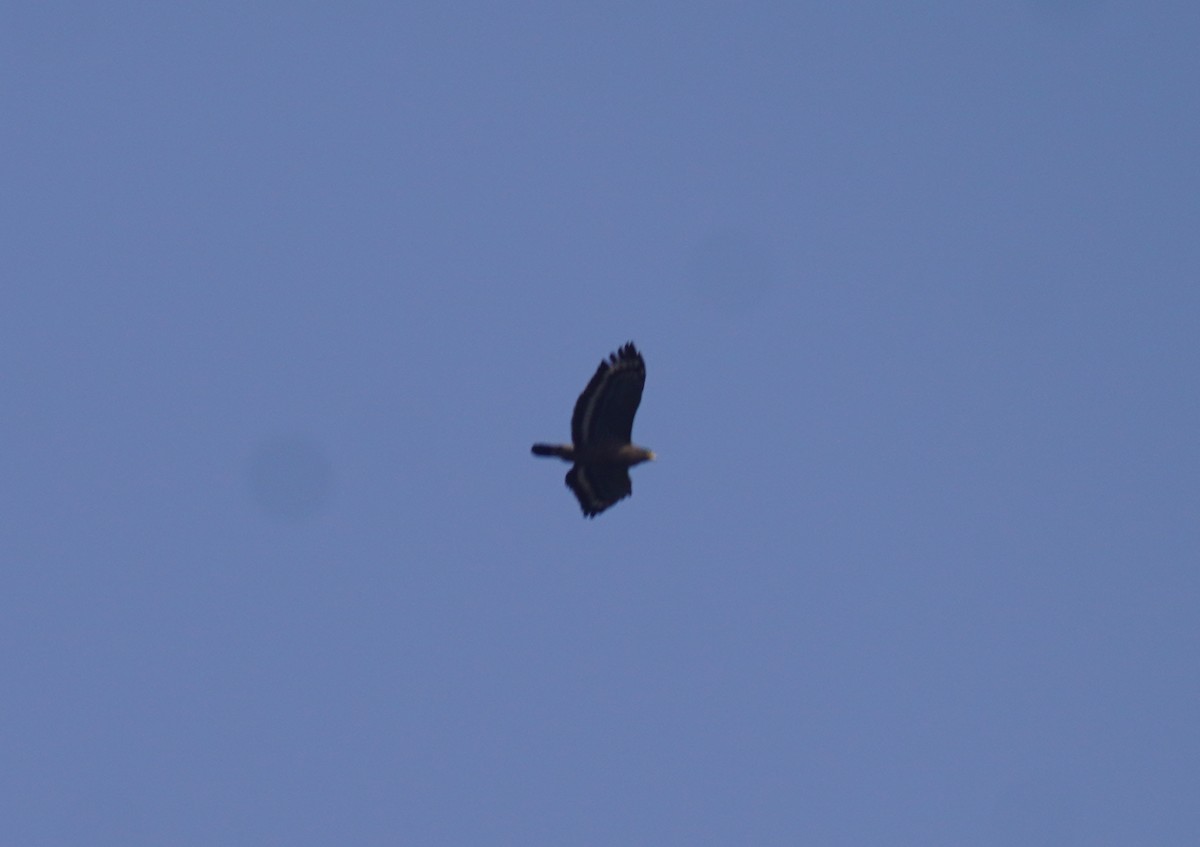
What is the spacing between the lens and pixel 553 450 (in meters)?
110

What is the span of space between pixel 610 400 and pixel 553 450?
174 cm

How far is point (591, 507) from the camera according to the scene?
111188 mm

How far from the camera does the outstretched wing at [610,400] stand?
11000 cm

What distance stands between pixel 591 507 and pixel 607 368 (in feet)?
11.3

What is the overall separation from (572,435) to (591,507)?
6.15 feet

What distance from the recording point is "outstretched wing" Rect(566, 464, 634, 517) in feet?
364

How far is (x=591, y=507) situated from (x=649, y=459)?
1.76m

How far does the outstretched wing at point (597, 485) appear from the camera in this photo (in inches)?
4363

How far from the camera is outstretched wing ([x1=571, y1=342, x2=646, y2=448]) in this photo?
110 metres

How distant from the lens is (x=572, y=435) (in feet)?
362

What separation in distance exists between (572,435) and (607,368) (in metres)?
1.80

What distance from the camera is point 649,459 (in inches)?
4387

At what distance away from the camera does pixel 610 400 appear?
4343 inches

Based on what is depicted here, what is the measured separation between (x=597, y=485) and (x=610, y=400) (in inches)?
85.2
